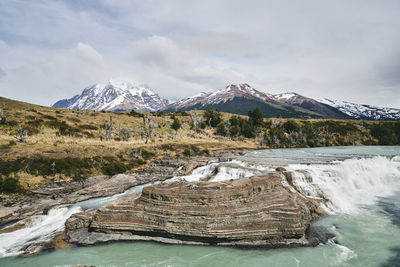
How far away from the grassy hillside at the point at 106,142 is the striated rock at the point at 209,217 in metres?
19.4

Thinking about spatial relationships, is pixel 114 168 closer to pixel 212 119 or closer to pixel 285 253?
pixel 285 253

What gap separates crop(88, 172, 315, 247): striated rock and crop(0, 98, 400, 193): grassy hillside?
63.6 ft

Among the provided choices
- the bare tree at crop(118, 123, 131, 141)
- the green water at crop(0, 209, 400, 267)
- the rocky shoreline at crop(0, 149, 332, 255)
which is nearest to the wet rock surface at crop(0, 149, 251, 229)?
the rocky shoreline at crop(0, 149, 332, 255)

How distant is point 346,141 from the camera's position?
97.8m

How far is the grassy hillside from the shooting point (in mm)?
32094

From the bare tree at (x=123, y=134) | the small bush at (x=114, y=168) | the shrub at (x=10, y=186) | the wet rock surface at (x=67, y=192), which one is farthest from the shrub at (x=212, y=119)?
the shrub at (x=10, y=186)

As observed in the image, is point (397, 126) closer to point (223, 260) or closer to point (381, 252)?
point (381, 252)

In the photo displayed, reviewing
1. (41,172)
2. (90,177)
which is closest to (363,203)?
(90,177)

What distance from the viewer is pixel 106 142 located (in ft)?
179

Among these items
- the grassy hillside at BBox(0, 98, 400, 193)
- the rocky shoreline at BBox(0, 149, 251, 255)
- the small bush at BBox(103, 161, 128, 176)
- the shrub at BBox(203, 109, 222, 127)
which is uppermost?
the shrub at BBox(203, 109, 222, 127)

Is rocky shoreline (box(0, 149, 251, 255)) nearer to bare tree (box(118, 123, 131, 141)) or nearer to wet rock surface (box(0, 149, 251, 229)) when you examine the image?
wet rock surface (box(0, 149, 251, 229))

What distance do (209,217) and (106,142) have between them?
47.1m

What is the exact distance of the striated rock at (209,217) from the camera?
51.1 ft

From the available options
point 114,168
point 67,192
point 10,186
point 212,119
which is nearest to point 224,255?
point 67,192
